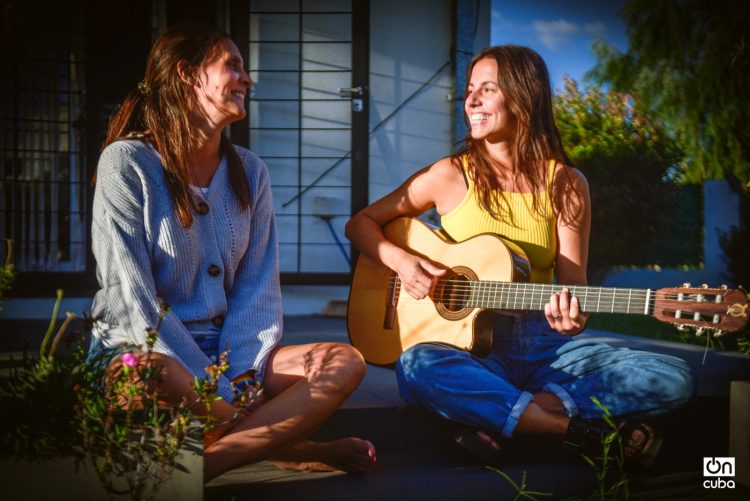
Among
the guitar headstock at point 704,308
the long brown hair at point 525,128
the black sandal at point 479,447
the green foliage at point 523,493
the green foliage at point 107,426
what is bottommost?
the green foliage at point 523,493

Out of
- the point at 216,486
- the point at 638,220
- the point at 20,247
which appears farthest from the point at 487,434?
the point at 638,220

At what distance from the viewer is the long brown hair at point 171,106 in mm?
2422

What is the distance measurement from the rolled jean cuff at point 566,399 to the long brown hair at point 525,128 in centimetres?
61

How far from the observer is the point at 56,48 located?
599cm

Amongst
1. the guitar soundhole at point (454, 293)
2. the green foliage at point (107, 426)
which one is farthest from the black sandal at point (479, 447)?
the green foliage at point (107, 426)

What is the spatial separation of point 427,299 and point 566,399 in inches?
23.4

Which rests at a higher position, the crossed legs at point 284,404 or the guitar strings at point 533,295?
the guitar strings at point 533,295

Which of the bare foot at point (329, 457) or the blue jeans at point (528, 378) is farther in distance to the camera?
the blue jeans at point (528, 378)

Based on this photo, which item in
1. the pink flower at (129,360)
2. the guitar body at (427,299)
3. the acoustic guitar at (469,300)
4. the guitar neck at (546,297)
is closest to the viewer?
the pink flower at (129,360)

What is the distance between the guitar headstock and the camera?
2.26 m

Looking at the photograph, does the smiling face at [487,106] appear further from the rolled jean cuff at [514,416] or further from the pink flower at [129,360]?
the pink flower at [129,360]

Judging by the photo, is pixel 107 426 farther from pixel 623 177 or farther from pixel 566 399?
pixel 623 177

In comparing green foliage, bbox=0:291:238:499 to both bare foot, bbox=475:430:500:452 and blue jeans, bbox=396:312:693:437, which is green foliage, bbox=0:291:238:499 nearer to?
blue jeans, bbox=396:312:693:437

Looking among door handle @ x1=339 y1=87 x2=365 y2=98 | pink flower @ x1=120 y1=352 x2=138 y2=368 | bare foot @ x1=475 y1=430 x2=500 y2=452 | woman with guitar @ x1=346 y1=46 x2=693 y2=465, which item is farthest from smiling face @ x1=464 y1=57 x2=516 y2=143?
door handle @ x1=339 y1=87 x2=365 y2=98
